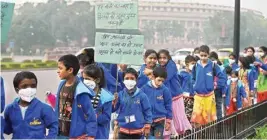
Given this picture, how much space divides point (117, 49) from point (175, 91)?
6.77 ft

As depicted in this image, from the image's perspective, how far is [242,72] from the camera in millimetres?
9852

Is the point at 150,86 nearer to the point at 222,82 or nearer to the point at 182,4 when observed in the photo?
the point at 222,82

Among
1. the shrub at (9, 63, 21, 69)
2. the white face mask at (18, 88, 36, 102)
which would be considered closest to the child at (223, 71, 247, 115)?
the white face mask at (18, 88, 36, 102)

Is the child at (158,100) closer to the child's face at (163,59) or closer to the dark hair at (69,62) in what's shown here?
the child's face at (163,59)

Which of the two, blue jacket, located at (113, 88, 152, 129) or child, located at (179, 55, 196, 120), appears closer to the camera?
blue jacket, located at (113, 88, 152, 129)

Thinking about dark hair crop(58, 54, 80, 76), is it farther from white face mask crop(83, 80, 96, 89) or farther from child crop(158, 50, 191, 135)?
child crop(158, 50, 191, 135)

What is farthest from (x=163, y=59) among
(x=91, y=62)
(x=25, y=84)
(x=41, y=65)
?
(x=41, y=65)

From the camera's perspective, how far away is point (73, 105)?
4.18m

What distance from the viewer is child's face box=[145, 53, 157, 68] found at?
642 centimetres

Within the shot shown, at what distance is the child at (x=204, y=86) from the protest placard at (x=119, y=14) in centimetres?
242

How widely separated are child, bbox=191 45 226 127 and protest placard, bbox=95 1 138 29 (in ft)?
7.93

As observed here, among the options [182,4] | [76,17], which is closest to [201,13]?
[182,4]

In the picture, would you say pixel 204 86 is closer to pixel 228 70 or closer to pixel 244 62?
pixel 228 70

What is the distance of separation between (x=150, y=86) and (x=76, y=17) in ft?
67.3
